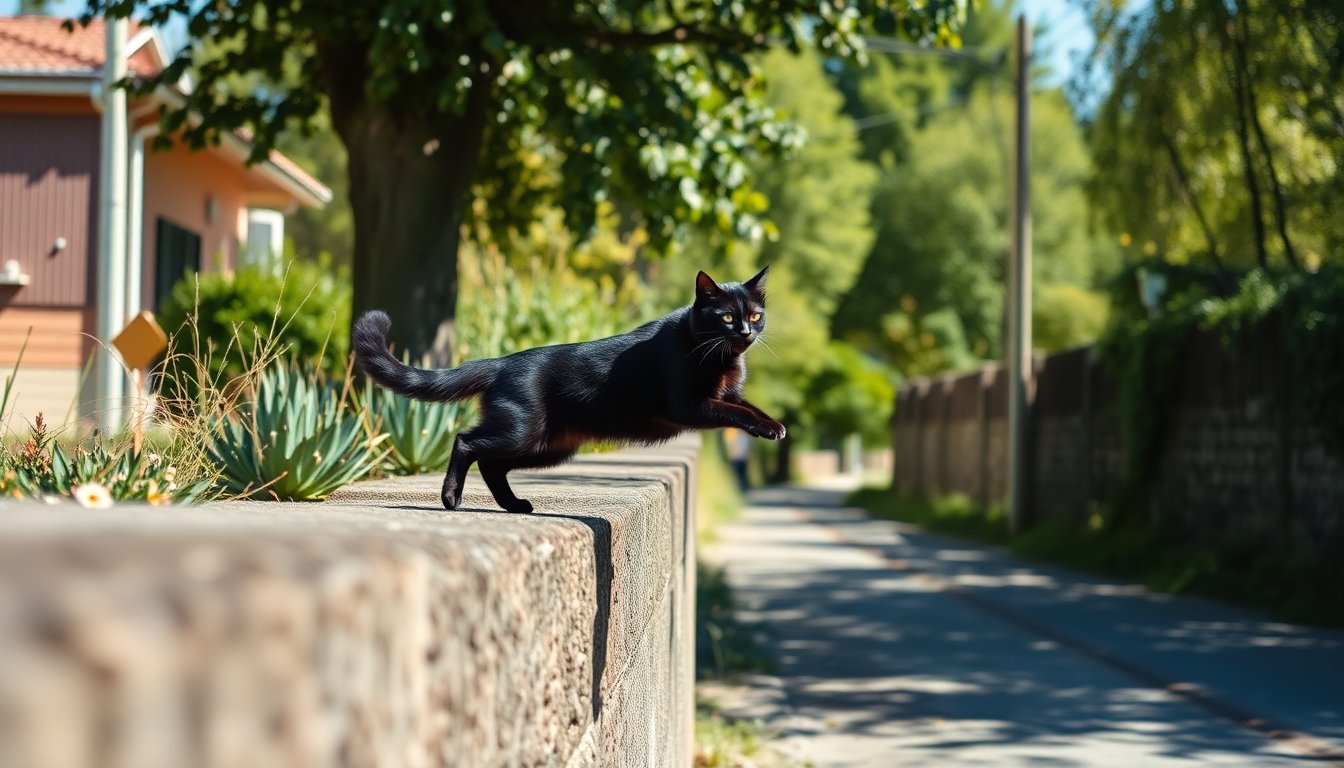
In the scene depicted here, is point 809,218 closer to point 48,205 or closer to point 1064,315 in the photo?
point 1064,315

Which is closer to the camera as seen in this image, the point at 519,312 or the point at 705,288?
the point at 705,288

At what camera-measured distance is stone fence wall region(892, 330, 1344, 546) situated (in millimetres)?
14359

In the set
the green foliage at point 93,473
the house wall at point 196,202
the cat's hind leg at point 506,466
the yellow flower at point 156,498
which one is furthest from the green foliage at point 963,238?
the yellow flower at point 156,498

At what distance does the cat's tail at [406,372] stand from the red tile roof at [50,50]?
15.1 metres

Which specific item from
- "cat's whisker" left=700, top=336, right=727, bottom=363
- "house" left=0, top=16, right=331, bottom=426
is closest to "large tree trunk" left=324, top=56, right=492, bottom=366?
"cat's whisker" left=700, top=336, right=727, bottom=363

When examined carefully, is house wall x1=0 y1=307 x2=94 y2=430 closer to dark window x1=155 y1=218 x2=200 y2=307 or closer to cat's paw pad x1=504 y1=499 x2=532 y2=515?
dark window x1=155 y1=218 x2=200 y2=307

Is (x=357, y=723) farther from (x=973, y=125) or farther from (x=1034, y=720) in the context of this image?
(x=973, y=125)

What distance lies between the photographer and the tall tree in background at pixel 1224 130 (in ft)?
51.2

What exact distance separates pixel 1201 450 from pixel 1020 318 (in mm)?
7253

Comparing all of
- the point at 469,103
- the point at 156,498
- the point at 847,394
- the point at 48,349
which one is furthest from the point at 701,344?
the point at 847,394

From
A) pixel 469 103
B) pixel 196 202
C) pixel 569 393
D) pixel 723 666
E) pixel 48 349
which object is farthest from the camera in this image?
pixel 196 202

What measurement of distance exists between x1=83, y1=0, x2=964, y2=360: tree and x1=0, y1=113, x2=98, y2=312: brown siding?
25.7ft

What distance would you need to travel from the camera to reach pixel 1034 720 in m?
8.53

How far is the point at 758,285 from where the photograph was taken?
4.75m
